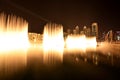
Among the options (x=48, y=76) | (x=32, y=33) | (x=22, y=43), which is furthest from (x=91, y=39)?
(x=48, y=76)

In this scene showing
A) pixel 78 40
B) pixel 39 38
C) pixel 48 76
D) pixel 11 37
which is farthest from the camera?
pixel 78 40

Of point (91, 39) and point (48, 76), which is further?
point (91, 39)

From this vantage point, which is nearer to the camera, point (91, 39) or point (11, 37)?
point (11, 37)

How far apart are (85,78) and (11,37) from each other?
62.5 meters

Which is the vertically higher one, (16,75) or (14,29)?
(14,29)

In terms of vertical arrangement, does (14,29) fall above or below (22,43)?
above

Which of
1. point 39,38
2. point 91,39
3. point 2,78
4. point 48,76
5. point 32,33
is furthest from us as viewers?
point 91,39

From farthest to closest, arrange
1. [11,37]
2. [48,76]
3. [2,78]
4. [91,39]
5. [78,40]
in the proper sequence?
[91,39] → [78,40] → [11,37] → [48,76] → [2,78]

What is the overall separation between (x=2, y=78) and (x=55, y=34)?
298ft

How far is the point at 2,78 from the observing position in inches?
631

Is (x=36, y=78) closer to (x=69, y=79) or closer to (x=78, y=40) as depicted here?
(x=69, y=79)

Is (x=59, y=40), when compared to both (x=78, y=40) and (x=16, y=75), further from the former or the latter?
(x=16, y=75)

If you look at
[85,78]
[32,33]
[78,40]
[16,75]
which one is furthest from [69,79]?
[78,40]

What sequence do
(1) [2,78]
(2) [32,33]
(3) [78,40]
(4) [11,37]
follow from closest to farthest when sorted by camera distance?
(1) [2,78] < (4) [11,37] < (2) [32,33] < (3) [78,40]
